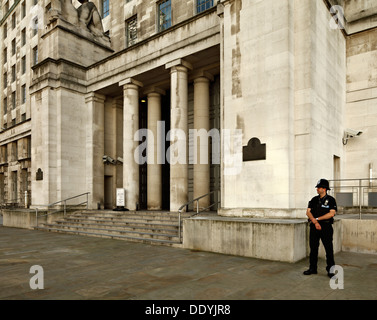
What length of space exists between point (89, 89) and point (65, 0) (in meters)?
6.18

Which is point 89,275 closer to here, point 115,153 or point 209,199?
point 209,199

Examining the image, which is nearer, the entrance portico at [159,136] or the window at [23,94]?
the entrance portico at [159,136]

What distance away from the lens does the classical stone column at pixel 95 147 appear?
776 inches

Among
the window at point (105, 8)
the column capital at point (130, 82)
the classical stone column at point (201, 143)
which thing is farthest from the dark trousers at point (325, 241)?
the window at point (105, 8)

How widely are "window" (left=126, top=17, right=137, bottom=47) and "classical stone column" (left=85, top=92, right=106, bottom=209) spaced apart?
670 cm

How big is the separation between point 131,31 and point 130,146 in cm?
1196

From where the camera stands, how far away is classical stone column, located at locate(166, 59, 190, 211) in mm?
14867

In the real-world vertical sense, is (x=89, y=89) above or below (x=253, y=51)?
above

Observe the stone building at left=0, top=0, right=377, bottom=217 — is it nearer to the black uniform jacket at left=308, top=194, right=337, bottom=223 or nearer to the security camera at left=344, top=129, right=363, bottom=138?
the security camera at left=344, top=129, right=363, bottom=138

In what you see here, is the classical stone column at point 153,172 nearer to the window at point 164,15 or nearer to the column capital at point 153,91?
the column capital at point 153,91

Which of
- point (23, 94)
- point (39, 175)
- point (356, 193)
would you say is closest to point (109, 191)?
point (39, 175)

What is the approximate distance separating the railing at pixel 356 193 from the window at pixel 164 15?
1614 centimetres

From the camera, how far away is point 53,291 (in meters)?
5.59
